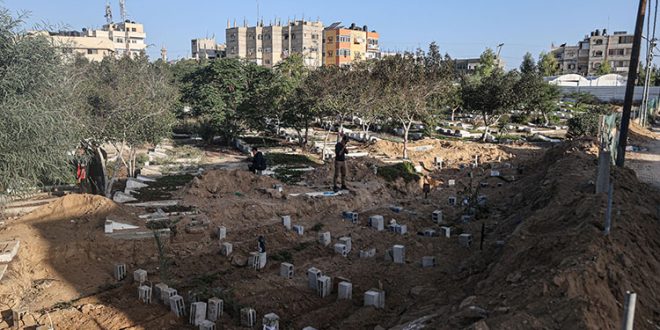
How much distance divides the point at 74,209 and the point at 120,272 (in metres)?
3.11

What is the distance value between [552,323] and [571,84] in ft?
216

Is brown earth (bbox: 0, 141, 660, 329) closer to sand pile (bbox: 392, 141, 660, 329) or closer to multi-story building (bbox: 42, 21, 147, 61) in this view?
sand pile (bbox: 392, 141, 660, 329)

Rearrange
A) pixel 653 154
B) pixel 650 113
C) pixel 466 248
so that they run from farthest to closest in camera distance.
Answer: pixel 650 113 < pixel 653 154 < pixel 466 248

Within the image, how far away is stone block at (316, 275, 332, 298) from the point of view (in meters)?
8.43

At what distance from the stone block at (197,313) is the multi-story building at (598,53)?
288 feet

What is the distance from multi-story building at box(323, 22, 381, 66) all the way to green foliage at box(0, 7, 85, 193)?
2912 inches

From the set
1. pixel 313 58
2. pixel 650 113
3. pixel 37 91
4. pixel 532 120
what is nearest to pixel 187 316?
pixel 37 91

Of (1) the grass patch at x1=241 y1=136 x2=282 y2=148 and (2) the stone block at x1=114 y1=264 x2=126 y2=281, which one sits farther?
(1) the grass patch at x1=241 y1=136 x2=282 y2=148

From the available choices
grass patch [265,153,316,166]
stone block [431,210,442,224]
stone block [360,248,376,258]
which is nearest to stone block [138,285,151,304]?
stone block [360,248,376,258]

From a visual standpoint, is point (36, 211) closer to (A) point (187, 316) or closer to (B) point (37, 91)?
(B) point (37, 91)

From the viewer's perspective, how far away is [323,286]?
8438 mm

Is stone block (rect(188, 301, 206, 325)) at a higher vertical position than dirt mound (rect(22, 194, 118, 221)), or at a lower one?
lower

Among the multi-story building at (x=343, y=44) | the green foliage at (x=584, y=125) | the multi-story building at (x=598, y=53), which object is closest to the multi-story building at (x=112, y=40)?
the multi-story building at (x=343, y=44)

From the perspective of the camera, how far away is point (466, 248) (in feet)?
35.6
